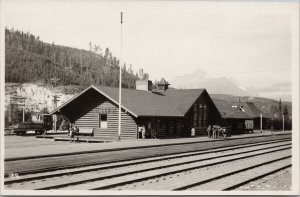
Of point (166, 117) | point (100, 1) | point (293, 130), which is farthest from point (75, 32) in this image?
point (166, 117)

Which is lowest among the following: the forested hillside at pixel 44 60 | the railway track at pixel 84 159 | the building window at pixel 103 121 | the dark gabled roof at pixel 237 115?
the railway track at pixel 84 159

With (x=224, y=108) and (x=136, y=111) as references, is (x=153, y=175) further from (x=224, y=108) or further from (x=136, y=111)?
(x=224, y=108)

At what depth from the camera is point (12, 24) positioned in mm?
14469

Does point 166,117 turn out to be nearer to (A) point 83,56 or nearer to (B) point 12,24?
(A) point 83,56

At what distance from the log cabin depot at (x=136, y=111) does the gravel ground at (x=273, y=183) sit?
12304 mm

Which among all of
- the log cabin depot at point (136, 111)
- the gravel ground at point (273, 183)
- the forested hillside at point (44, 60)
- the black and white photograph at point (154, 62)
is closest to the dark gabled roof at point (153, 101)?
the log cabin depot at point (136, 111)

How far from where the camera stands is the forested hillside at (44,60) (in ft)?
48.4

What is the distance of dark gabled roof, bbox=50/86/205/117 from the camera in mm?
27875

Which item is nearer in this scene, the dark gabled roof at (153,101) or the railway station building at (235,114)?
the dark gabled roof at (153,101)

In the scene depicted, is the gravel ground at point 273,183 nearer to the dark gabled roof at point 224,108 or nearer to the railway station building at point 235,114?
the railway station building at point 235,114

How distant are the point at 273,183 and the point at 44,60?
9.77 meters

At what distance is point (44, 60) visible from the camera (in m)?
17.7

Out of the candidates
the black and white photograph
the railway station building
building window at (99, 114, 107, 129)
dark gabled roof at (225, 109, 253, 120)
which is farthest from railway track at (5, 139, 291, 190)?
dark gabled roof at (225, 109, 253, 120)

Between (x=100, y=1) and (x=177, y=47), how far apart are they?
10.3 feet
